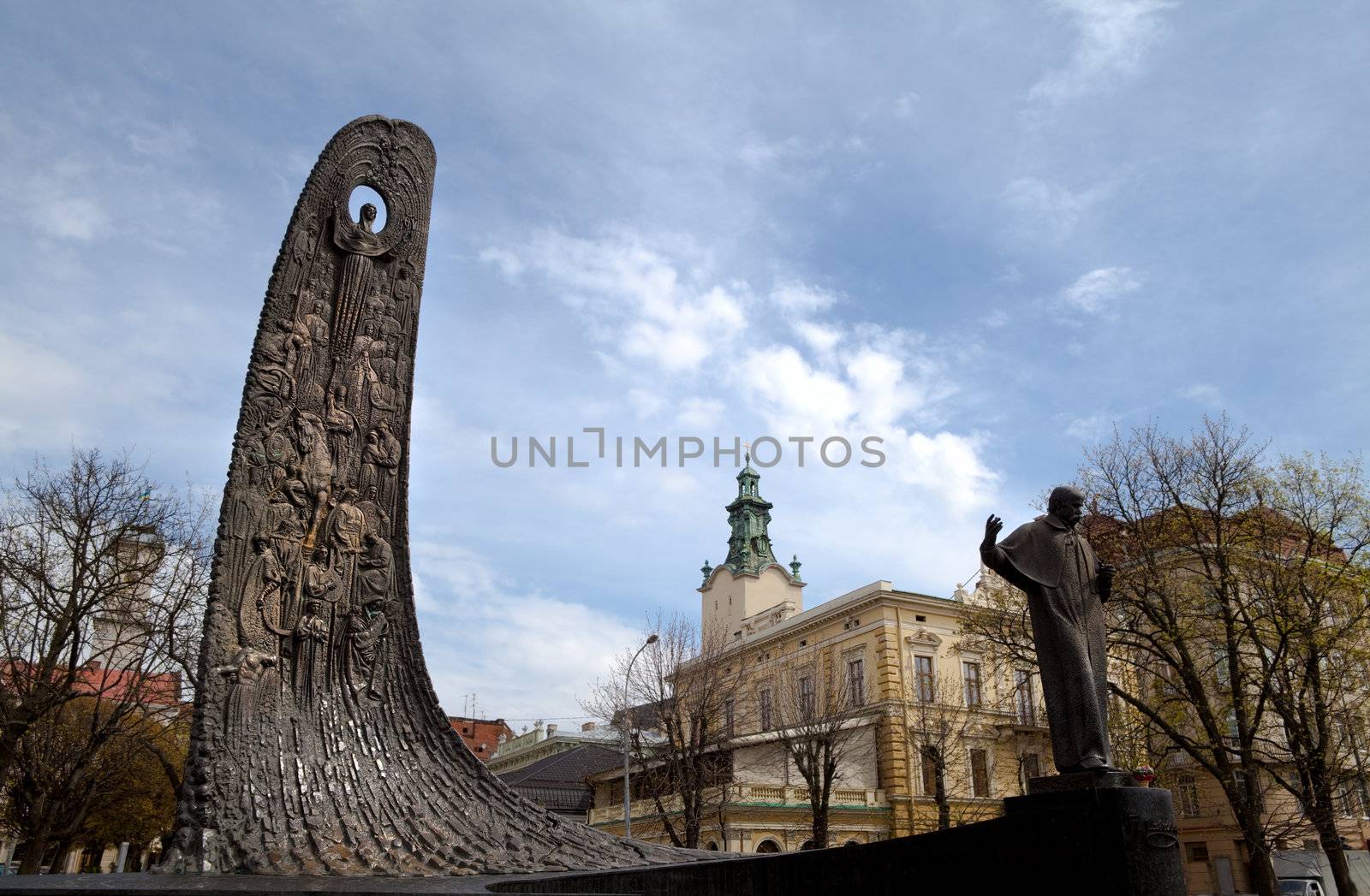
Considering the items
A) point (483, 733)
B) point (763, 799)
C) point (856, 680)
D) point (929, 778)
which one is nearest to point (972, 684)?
point (929, 778)

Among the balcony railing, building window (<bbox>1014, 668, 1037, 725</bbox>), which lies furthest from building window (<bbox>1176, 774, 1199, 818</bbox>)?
the balcony railing

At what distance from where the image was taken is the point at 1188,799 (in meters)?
30.2

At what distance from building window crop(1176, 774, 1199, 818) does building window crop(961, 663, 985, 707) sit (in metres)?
6.67

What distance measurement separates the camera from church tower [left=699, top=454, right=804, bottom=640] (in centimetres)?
5216

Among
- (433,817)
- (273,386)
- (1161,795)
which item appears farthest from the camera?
(273,386)

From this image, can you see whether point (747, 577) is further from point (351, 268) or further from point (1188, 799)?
point (351, 268)

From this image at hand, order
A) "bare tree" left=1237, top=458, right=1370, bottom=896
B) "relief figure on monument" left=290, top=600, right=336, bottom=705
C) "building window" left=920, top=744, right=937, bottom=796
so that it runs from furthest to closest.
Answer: "building window" left=920, top=744, right=937, bottom=796, "bare tree" left=1237, top=458, right=1370, bottom=896, "relief figure on monument" left=290, top=600, right=336, bottom=705

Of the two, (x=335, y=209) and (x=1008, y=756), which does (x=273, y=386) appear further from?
(x=1008, y=756)

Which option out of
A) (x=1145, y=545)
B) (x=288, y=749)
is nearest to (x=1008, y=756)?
(x=1145, y=545)

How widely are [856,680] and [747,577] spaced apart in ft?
59.6

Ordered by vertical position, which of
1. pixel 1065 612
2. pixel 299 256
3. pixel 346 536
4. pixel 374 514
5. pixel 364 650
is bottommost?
pixel 1065 612

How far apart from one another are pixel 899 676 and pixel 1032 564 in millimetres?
28884

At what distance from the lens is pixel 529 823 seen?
34.4 ft

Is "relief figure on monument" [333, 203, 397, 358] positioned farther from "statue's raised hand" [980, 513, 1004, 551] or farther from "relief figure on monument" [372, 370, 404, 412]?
"statue's raised hand" [980, 513, 1004, 551]
